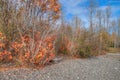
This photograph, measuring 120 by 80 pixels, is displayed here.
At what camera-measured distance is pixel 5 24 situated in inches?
368

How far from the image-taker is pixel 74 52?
556 inches

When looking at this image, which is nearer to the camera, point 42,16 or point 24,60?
point 24,60

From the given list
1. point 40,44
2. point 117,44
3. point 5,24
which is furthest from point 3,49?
point 117,44

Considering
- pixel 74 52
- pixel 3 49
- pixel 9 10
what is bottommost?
pixel 74 52

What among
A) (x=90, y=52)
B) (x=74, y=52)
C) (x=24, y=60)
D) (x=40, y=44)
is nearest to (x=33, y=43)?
(x=40, y=44)

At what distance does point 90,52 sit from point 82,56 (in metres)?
0.81

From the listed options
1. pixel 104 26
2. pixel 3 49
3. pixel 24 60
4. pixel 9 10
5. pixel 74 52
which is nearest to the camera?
pixel 24 60

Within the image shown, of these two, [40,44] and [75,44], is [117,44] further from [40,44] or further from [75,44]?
[40,44]

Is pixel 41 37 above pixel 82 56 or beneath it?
above

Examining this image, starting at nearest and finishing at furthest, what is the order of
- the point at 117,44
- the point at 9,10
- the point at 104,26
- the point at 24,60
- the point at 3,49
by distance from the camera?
1. the point at 24,60
2. the point at 3,49
3. the point at 9,10
4. the point at 104,26
5. the point at 117,44

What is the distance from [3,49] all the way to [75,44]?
6.80 metres

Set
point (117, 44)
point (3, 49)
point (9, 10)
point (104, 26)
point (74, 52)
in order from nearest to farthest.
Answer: point (3, 49) < point (9, 10) < point (74, 52) < point (104, 26) < point (117, 44)

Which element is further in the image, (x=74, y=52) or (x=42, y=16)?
(x=74, y=52)

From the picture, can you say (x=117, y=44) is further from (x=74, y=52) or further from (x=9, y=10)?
(x=9, y=10)
